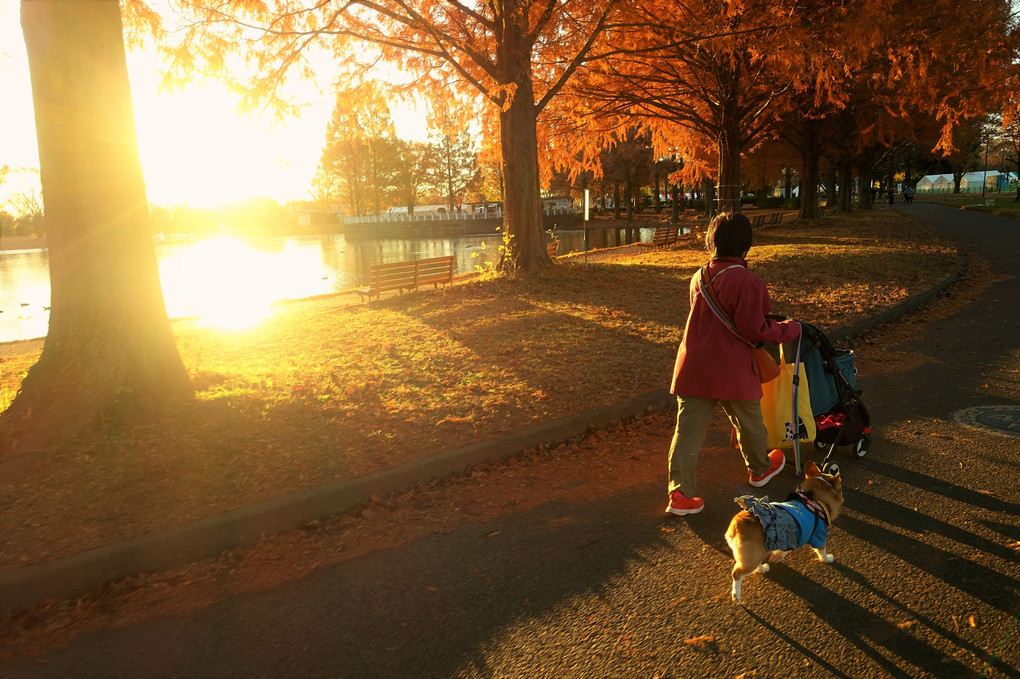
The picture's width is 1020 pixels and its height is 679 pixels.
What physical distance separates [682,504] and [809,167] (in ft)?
102

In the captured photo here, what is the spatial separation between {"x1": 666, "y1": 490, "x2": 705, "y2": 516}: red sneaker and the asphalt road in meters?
0.06

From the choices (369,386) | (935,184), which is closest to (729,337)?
(369,386)

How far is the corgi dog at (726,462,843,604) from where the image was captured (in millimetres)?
3002

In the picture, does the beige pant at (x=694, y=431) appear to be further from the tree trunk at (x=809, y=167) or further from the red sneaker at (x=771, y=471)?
the tree trunk at (x=809, y=167)

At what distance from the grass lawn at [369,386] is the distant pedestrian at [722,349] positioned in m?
1.76

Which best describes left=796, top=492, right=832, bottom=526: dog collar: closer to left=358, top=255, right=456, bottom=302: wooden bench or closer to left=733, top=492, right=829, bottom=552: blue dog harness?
left=733, top=492, right=829, bottom=552: blue dog harness

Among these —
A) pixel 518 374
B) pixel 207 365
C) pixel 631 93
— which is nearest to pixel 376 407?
pixel 518 374

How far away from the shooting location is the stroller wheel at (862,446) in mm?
4656

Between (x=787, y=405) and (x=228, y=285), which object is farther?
(x=228, y=285)

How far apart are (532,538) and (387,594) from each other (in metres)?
0.93

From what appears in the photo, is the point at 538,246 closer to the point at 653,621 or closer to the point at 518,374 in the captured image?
the point at 518,374

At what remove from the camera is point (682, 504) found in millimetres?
3963

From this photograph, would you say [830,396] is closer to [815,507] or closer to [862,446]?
[862,446]

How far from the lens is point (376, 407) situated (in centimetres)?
591
